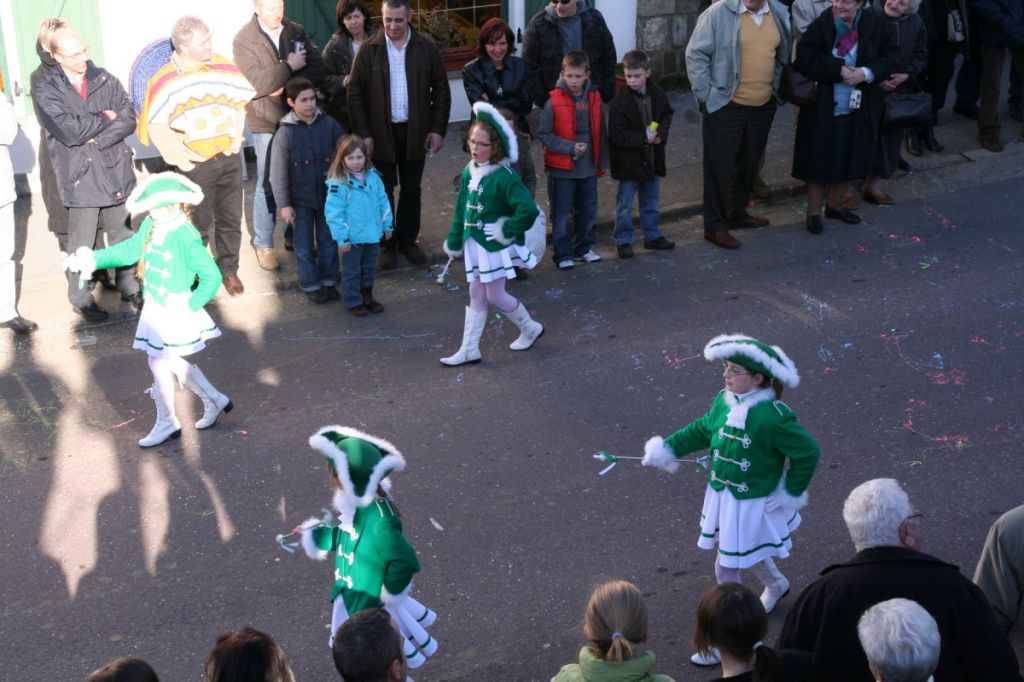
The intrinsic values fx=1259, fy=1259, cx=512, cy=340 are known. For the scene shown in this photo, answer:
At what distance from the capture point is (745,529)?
5.34 meters

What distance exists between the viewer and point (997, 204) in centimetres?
1060

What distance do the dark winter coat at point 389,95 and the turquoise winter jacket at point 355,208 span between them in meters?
0.93

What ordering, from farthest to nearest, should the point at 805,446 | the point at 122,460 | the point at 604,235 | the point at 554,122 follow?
the point at 604,235
the point at 554,122
the point at 122,460
the point at 805,446

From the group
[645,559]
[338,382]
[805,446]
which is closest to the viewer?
[805,446]

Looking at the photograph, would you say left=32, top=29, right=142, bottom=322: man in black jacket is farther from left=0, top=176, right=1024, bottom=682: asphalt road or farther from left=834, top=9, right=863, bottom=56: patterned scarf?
left=834, top=9, right=863, bottom=56: patterned scarf

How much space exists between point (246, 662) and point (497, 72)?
21.7 feet

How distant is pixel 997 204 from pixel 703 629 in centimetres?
762

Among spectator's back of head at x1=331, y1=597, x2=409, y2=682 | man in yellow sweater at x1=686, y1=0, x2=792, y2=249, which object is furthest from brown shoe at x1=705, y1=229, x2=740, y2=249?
spectator's back of head at x1=331, y1=597, x2=409, y2=682

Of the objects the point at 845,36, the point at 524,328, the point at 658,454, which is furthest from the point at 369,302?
the point at 845,36

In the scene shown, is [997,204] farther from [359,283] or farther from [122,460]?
[122,460]

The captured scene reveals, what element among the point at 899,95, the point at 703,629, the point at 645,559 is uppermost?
the point at 899,95

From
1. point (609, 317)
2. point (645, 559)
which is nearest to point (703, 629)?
point (645, 559)

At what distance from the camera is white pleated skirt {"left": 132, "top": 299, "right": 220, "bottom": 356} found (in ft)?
23.1

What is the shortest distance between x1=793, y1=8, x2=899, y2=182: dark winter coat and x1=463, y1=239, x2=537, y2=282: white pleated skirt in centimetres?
329
